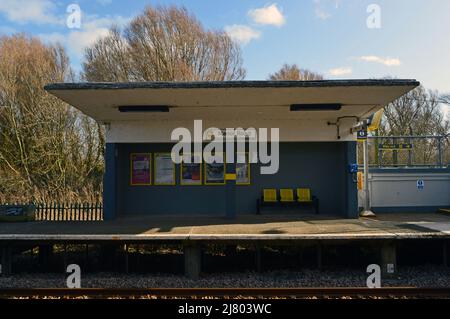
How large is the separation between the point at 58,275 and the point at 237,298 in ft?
13.2

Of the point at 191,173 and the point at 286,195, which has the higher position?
the point at 191,173

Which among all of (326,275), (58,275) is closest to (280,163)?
(326,275)

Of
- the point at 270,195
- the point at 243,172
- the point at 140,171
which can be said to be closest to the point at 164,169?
the point at 140,171

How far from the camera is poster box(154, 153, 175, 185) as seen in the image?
33.0 ft

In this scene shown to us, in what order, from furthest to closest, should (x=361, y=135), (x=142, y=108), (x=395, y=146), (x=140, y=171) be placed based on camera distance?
(x=395, y=146)
(x=140, y=171)
(x=361, y=135)
(x=142, y=108)

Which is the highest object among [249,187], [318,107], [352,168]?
[318,107]

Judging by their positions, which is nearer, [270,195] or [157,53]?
[270,195]

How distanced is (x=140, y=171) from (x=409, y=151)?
9151mm

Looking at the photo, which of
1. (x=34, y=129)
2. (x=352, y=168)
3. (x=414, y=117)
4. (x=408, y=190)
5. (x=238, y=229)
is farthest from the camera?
(x=414, y=117)

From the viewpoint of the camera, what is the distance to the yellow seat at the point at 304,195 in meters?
9.91

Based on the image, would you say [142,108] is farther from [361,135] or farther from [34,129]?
[34,129]

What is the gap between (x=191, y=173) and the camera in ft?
33.1
